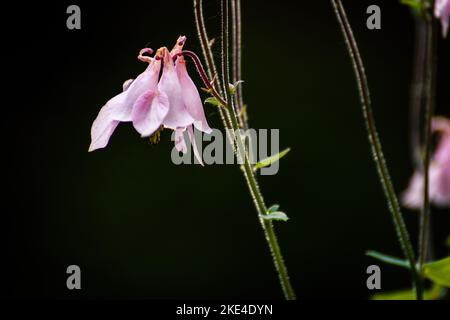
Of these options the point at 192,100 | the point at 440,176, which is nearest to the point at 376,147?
the point at 192,100

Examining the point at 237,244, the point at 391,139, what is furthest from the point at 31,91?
the point at 391,139

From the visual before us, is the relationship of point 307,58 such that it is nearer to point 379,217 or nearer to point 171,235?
point 379,217

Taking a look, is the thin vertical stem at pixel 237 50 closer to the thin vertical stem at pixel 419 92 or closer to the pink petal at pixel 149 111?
the pink petal at pixel 149 111

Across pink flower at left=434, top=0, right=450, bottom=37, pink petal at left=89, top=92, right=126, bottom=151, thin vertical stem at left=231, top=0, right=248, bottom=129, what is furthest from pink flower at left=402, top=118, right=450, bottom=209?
pink petal at left=89, top=92, right=126, bottom=151

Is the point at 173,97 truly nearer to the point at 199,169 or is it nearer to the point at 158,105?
the point at 158,105

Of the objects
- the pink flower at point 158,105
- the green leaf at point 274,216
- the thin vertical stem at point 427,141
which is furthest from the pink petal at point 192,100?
the thin vertical stem at point 427,141

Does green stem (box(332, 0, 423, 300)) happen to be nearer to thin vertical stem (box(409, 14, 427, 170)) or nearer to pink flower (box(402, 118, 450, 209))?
thin vertical stem (box(409, 14, 427, 170))

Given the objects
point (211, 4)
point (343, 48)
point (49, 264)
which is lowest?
point (49, 264)
